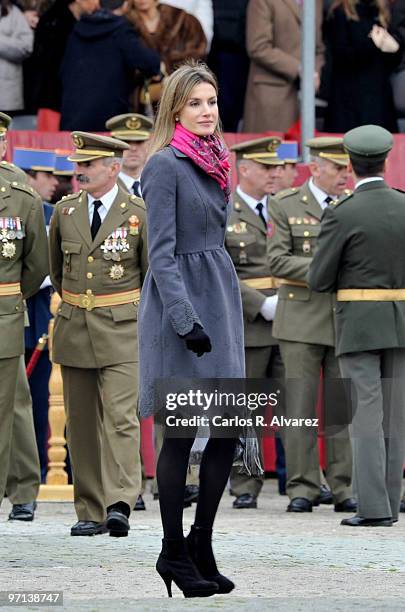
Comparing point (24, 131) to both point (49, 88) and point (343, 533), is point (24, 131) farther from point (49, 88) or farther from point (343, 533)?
point (343, 533)

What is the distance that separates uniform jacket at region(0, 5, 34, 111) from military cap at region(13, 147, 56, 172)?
3.21ft

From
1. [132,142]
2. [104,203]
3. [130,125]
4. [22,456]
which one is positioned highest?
[130,125]

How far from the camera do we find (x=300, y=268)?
1031cm

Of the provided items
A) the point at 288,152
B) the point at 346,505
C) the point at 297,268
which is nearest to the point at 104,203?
the point at 297,268

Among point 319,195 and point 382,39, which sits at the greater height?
point 382,39

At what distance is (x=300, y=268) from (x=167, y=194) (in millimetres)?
3878

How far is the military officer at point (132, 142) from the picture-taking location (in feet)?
35.8

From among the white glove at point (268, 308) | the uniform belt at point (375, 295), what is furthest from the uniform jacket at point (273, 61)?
the uniform belt at point (375, 295)

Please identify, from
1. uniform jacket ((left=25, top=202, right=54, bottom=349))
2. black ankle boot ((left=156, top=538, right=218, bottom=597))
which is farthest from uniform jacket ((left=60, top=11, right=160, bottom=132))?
black ankle boot ((left=156, top=538, right=218, bottom=597))

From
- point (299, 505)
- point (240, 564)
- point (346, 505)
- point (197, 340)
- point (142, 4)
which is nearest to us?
point (197, 340)

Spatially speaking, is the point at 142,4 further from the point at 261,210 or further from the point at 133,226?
the point at 133,226

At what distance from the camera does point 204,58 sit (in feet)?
41.7

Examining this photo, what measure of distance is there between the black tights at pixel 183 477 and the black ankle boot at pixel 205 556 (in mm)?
33

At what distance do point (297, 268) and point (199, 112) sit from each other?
377 centimetres
